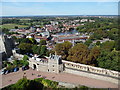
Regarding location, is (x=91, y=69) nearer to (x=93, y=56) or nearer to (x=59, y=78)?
(x=93, y=56)

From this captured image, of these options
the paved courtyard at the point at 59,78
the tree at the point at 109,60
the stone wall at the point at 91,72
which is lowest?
the paved courtyard at the point at 59,78

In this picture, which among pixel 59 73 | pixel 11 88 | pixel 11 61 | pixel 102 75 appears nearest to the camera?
pixel 11 88

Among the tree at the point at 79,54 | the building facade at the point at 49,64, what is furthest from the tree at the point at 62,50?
the building facade at the point at 49,64

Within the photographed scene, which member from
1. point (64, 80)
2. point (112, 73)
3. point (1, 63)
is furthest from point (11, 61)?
point (112, 73)

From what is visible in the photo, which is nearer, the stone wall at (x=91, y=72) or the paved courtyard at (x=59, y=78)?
the paved courtyard at (x=59, y=78)

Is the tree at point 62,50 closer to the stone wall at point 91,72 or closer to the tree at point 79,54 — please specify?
the tree at point 79,54

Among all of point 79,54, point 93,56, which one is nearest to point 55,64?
point 79,54

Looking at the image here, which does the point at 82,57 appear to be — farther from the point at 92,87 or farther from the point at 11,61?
the point at 11,61
